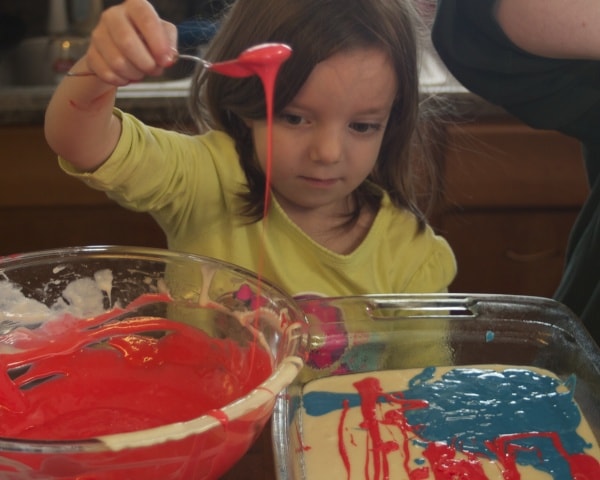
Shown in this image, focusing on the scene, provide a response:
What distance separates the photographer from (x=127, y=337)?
779 mm

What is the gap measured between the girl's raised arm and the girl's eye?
0.33m

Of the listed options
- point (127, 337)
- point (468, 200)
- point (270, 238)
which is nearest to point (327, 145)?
point (270, 238)

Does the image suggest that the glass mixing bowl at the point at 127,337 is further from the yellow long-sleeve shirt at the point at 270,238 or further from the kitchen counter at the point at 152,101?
the kitchen counter at the point at 152,101

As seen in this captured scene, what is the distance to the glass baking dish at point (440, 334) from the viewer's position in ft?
2.97

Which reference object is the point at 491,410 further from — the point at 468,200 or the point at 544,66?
the point at 468,200

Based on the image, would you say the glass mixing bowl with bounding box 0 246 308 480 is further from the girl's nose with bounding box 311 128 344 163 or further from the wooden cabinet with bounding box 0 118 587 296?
the wooden cabinet with bounding box 0 118 587 296

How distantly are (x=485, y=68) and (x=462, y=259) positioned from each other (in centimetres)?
100

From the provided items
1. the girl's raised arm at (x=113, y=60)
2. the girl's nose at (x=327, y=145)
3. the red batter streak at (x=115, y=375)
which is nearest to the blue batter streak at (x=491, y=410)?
the red batter streak at (x=115, y=375)

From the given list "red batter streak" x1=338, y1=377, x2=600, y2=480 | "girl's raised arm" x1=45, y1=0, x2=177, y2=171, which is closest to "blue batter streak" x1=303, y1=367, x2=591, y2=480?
"red batter streak" x1=338, y1=377, x2=600, y2=480

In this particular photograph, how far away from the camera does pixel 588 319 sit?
1032 mm

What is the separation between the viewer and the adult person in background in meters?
0.84

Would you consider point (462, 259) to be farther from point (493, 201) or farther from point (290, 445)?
point (290, 445)

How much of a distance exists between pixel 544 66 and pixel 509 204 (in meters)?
0.89

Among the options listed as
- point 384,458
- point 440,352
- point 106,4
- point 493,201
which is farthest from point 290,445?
point 106,4
